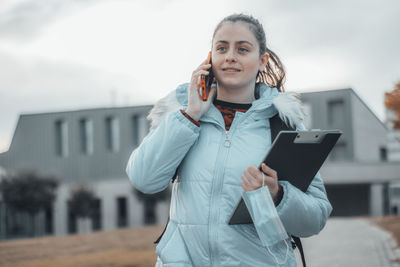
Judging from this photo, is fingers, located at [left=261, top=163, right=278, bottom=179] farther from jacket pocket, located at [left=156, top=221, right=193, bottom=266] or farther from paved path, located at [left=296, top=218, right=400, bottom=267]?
paved path, located at [left=296, top=218, right=400, bottom=267]

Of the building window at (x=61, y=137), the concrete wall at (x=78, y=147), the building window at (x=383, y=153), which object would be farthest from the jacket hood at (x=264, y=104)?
the building window at (x=383, y=153)

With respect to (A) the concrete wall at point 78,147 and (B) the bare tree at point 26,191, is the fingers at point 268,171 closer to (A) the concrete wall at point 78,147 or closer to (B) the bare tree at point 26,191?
(B) the bare tree at point 26,191

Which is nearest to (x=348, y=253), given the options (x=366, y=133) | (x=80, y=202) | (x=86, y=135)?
(x=80, y=202)

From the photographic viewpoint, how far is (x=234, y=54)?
6.97 ft

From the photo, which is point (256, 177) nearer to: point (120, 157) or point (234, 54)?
point (234, 54)

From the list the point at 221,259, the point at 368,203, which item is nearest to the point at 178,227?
the point at 221,259

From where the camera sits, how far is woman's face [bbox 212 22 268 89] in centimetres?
213

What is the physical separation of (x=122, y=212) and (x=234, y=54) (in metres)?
45.7

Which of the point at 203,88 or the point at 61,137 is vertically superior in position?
the point at 203,88

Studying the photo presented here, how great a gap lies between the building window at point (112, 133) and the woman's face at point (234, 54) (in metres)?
46.0

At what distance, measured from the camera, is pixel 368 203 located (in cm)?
4472

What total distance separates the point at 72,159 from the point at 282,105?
4707cm

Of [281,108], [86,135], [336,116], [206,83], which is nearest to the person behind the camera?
[281,108]

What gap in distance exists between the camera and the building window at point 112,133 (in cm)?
4775
